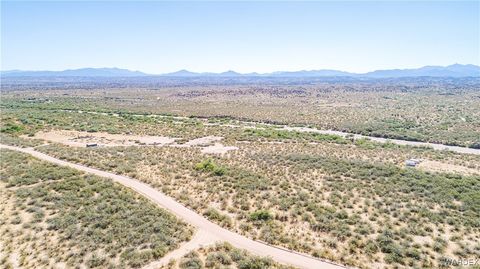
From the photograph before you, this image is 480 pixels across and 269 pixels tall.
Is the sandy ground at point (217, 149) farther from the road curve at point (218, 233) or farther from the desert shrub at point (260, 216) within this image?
the desert shrub at point (260, 216)

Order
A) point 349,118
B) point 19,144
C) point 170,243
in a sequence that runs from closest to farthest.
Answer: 1. point 170,243
2. point 19,144
3. point 349,118

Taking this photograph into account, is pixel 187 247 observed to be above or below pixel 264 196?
above

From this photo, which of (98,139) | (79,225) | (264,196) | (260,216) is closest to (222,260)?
(260,216)

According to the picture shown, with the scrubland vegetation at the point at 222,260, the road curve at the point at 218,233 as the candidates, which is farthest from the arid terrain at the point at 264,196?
the road curve at the point at 218,233

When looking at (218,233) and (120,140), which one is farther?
(120,140)

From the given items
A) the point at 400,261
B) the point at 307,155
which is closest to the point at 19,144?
the point at 307,155

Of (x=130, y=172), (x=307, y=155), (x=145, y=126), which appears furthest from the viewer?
(x=145, y=126)

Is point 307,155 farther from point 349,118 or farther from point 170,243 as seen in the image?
point 349,118

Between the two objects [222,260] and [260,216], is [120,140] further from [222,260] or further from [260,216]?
[222,260]

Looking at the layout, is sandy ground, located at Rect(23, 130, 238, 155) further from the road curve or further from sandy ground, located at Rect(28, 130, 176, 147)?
the road curve
